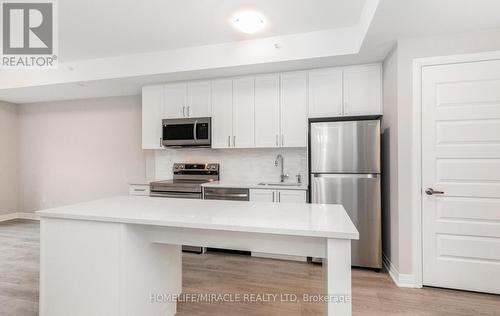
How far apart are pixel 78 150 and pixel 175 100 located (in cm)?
267

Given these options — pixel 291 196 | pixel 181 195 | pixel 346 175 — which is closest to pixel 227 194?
pixel 181 195

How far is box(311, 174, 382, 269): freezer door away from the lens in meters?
2.91

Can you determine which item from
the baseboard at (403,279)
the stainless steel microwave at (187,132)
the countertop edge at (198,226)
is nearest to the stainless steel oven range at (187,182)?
the stainless steel microwave at (187,132)

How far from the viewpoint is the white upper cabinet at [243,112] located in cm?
367

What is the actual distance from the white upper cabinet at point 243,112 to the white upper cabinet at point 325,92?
31.8 inches

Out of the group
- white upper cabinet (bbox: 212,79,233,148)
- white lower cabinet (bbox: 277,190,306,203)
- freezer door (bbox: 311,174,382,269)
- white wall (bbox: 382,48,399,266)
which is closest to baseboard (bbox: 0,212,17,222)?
white upper cabinet (bbox: 212,79,233,148)

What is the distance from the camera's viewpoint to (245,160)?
159 inches

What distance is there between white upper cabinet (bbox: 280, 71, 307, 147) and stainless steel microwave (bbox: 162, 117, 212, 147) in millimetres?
1081

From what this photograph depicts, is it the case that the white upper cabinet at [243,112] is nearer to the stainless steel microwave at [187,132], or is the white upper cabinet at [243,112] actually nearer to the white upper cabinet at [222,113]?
the white upper cabinet at [222,113]

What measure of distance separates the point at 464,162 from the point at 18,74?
20.2ft

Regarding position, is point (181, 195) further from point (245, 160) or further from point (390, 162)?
point (390, 162)

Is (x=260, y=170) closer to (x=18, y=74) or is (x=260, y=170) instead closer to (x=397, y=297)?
(x=397, y=297)

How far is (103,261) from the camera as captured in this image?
167 cm

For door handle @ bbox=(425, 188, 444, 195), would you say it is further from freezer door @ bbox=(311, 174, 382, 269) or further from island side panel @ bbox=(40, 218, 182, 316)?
island side panel @ bbox=(40, 218, 182, 316)
